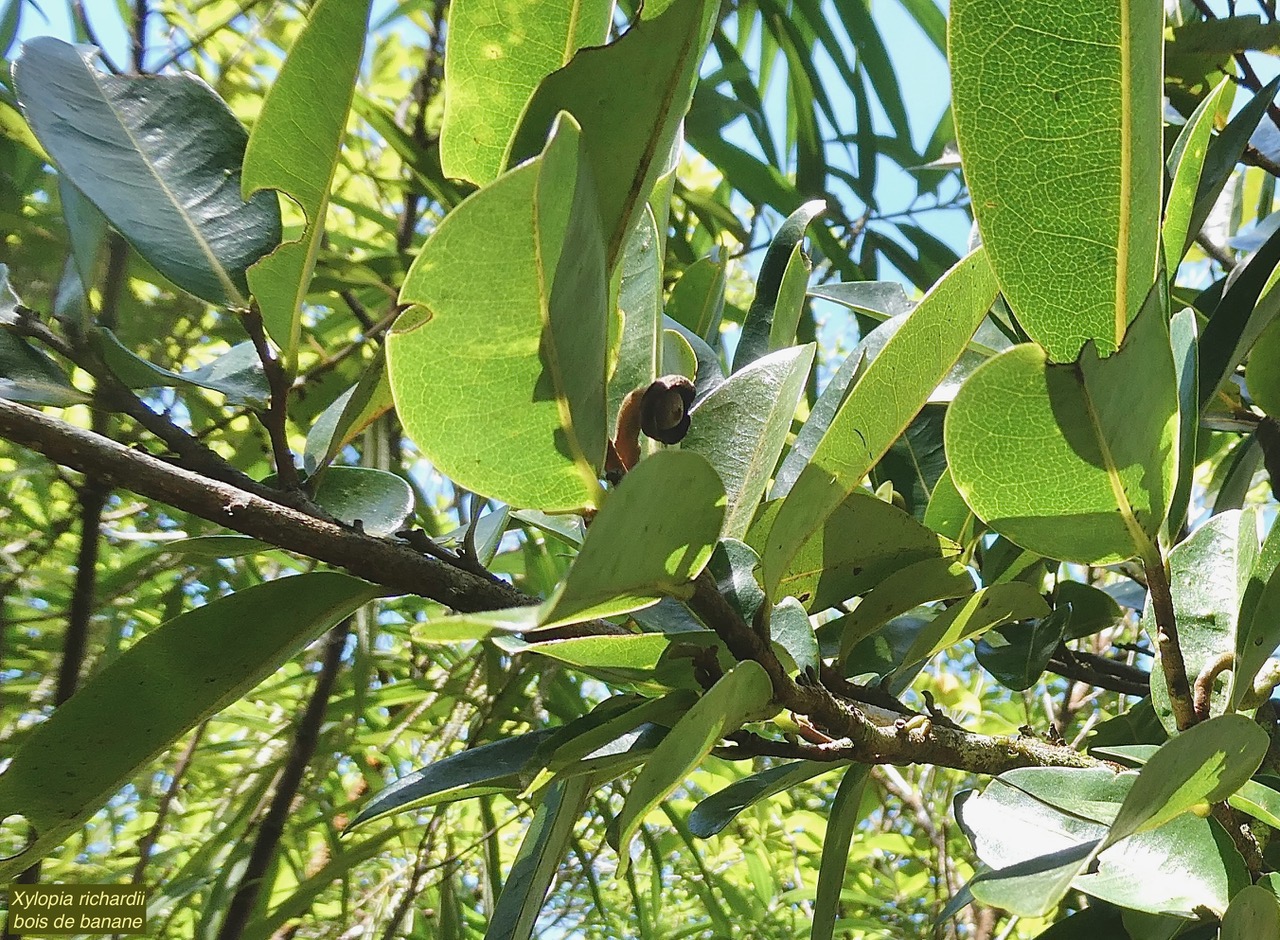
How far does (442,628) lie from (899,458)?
1.26 feet

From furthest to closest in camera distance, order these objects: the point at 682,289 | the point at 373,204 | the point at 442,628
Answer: the point at 373,204, the point at 682,289, the point at 442,628

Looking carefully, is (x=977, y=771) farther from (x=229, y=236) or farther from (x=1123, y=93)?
(x=229, y=236)

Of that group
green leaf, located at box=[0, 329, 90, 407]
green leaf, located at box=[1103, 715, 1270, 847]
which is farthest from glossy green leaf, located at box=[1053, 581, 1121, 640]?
green leaf, located at box=[0, 329, 90, 407]

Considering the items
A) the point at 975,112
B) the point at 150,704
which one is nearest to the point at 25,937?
the point at 150,704

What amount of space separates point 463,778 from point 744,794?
114mm

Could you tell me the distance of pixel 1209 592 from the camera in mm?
351

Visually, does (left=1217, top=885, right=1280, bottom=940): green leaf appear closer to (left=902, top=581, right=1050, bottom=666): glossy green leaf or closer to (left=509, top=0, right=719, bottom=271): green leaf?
(left=902, top=581, right=1050, bottom=666): glossy green leaf

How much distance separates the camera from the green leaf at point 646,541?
0.18 m

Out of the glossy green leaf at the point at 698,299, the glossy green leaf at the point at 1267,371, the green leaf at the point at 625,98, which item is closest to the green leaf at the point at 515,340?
the green leaf at the point at 625,98

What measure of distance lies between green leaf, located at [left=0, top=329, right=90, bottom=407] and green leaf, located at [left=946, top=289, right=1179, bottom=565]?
30 cm

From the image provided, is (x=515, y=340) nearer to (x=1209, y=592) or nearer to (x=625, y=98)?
(x=625, y=98)

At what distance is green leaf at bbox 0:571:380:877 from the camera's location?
0.28 m

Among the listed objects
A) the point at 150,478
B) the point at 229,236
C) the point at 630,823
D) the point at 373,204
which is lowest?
the point at 630,823

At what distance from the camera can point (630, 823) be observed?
24 cm
